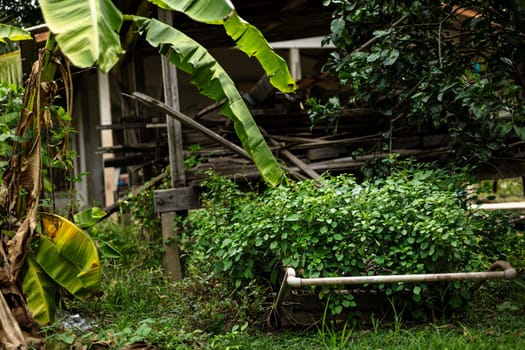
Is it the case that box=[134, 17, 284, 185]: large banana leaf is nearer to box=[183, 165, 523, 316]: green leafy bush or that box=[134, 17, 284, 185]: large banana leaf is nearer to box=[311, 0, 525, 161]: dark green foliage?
box=[183, 165, 523, 316]: green leafy bush

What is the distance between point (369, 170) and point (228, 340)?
272cm

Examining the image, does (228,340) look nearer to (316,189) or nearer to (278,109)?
(316,189)

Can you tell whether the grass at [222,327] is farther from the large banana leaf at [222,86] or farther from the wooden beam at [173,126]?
the wooden beam at [173,126]

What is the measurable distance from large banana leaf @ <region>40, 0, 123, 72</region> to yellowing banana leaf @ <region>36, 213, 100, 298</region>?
69.2 inches

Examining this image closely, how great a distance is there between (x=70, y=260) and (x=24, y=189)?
2.38ft

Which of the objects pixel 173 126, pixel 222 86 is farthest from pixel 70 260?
pixel 173 126

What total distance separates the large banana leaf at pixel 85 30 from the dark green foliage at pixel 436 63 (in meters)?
2.98

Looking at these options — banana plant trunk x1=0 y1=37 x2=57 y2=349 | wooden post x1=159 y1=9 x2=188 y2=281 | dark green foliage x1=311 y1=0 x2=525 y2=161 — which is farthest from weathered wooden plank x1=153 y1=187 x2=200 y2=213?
banana plant trunk x1=0 y1=37 x2=57 y2=349

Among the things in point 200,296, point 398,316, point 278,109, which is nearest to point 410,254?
point 398,316

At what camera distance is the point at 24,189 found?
5836 millimetres

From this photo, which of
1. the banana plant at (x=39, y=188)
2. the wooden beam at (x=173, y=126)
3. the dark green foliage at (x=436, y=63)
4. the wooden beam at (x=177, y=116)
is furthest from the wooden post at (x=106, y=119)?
the banana plant at (x=39, y=188)

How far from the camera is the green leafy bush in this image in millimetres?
5652

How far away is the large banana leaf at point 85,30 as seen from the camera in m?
4.41

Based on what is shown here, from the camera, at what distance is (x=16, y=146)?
5953mm
